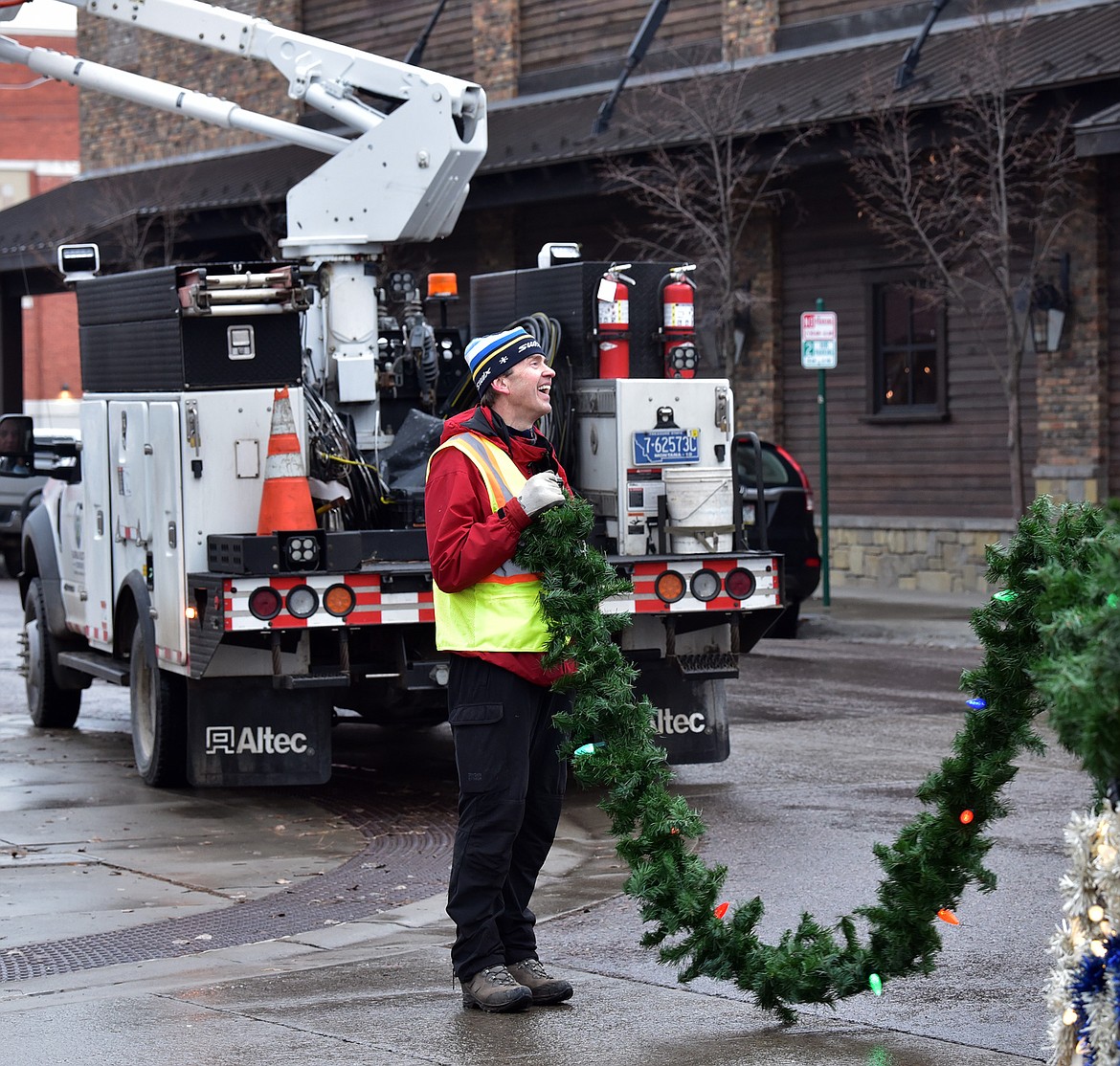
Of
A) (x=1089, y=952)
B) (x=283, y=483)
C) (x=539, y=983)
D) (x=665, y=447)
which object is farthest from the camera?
(x=665, y=447)

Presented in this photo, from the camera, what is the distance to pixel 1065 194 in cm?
1984

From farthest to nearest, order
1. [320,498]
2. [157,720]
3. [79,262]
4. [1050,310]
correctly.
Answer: [1050,310] < [79,262] < [157,720] < [320,498]

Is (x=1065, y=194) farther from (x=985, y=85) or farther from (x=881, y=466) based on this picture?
(x=881, y=466)

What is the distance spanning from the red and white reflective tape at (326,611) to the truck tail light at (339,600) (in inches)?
0.5

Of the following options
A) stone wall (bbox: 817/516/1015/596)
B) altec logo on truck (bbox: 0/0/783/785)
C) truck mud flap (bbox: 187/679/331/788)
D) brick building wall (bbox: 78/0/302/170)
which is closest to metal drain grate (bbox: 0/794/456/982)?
truck mud flap (bbox: 187/679/331/788)

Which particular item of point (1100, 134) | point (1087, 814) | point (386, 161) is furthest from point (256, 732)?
point (1100, 134)

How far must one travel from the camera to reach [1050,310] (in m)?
20.0

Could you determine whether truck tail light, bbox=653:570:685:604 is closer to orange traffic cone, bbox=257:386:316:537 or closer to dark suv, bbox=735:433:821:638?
orange traffic cone, bbox=257:386:316:537

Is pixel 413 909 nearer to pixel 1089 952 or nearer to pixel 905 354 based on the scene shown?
pixel 1089 952

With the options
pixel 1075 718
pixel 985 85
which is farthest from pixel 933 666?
pixel 1075 718

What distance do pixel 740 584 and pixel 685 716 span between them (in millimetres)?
790

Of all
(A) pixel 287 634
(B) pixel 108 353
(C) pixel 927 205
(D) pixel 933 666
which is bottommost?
(D) pixel 933 666

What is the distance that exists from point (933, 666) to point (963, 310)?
6276 mm

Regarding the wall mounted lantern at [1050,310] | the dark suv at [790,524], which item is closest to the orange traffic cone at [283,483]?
the dark suv at [790,524]
